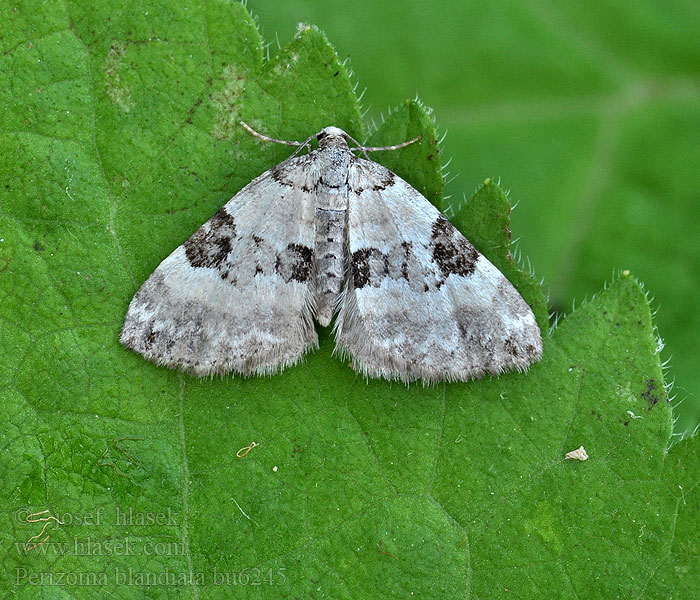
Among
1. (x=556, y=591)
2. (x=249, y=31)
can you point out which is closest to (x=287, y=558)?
(x=556, y=591)

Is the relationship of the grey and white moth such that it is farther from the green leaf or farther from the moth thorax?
the green leaf

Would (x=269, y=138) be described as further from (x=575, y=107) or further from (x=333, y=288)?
(x=575, y=107)

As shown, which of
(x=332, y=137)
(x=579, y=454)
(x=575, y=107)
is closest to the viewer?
(x=579, y=454)

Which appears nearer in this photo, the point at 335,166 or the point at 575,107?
the point at 335,166

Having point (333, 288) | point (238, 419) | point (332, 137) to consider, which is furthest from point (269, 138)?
point (238, 419)

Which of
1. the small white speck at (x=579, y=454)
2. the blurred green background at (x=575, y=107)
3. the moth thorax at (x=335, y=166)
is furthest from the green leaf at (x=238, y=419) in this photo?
the blurred green background at (x=575, y=107)

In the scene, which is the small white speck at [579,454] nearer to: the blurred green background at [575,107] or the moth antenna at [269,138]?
the blurred green background at [575,107]

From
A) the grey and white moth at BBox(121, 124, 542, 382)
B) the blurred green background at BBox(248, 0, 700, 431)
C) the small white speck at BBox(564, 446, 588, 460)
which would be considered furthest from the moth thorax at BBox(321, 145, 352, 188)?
the small white speck at BBox(564, 446, 588, 460)
